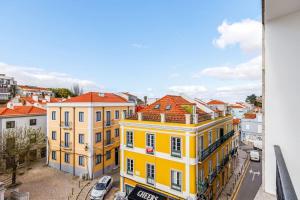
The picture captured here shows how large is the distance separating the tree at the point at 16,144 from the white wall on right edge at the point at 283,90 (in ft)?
57.1

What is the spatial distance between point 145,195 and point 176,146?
11.8 ft

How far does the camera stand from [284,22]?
2238 mm

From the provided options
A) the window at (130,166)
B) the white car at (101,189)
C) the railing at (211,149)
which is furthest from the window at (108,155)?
the railing at (211,149)

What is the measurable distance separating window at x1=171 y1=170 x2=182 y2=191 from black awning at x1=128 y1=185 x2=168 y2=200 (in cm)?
99

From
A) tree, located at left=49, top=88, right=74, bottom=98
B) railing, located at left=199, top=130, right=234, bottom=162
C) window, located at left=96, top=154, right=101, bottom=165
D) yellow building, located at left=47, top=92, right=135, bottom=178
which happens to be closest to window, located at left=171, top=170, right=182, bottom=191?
railing, located at left=199, top=130, right=234, bottom=162

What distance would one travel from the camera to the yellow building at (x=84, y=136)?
15312 mm

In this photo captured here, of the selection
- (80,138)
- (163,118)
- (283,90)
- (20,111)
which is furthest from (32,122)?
(283,90)

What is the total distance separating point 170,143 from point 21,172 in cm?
1534

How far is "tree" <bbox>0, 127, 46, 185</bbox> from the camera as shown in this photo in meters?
13.8

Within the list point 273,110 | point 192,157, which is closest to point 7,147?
point 192,157

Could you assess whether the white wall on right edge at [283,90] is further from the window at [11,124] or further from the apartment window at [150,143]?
the window at [11,124]

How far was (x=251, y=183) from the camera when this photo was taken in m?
15.3

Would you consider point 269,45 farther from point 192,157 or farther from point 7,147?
point 7,147

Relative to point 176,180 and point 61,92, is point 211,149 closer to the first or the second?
point 176,180
